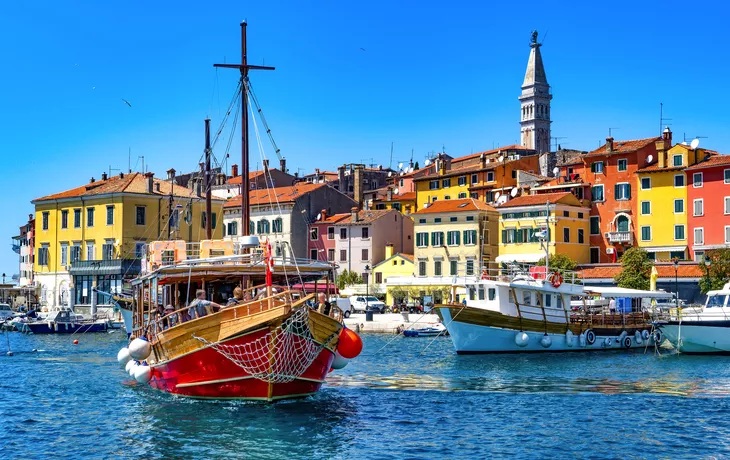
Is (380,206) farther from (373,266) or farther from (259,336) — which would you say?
(259,336)

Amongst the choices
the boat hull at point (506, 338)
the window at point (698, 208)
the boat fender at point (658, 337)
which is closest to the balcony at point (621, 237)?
the window at point (698, 208)

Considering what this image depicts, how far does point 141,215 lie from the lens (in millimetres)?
74562

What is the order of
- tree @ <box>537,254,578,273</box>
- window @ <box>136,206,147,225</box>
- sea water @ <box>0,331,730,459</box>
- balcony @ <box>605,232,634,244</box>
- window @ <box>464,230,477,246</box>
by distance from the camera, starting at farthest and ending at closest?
window @ <box>464,230,477,246</box> → balcony @ <box>605,232,634,244</box> → window @ <box>136,206,147,225</box> → tree @ <box>537,254,578,273</box> → sea water @ <box>0,331,730,459</box>

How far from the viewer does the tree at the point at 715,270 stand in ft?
206

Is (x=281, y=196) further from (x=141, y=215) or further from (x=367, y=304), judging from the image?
(x=367, y=304)

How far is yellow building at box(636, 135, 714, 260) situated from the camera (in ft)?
239

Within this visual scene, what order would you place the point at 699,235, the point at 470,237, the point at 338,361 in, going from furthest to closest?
the point at 470,237
the point at 699,235
the point at 338,361

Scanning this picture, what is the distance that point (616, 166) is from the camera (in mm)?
77125

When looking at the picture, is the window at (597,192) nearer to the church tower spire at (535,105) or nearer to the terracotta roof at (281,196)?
the terracotta roof at (281,196)

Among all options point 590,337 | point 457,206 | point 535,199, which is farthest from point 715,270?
point 457,206

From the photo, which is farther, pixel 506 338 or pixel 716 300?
pixel 506 338

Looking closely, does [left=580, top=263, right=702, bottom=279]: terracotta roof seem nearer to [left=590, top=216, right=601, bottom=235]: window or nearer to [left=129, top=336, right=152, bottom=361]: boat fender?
[left=590, top=216, right=601, bottom=235]: window

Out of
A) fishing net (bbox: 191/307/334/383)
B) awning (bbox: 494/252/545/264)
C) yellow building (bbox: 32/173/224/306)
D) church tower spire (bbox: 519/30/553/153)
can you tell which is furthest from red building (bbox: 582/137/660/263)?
church tower spire (bbox: 519/30/553/153)

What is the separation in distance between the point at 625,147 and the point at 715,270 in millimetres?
16976
